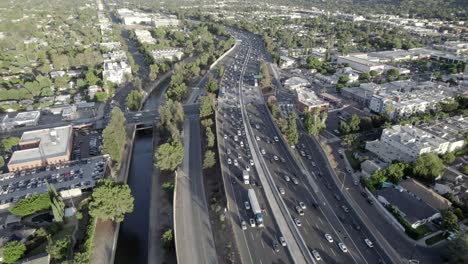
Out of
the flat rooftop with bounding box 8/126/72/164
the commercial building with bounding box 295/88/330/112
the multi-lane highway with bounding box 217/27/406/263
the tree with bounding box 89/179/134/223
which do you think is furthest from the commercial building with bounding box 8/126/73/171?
the commercial building with bounding box 295/88/330/112

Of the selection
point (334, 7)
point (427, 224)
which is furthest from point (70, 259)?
point (334, 7)

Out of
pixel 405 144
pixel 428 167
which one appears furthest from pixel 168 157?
pixel 428 167

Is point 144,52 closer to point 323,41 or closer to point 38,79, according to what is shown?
point 38,79

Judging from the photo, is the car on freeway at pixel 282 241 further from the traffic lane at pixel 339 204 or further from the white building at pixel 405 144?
the white building at pixel 405 144

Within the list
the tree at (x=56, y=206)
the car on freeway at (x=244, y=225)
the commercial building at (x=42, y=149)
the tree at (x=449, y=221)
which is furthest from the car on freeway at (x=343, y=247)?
the commercial building at (x=42, y=149)

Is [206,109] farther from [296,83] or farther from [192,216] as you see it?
[296,83]

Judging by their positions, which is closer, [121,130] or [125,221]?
[125,221]

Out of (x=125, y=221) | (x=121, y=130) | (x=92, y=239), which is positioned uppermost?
(x=121, y=130)
